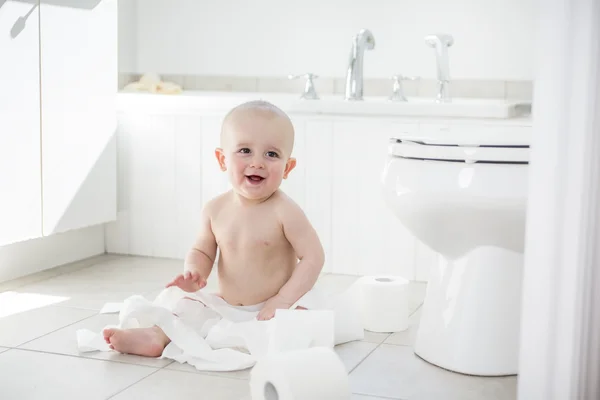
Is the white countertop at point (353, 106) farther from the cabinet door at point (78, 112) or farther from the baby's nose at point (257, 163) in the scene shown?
the baby's nose at point (257, 163)

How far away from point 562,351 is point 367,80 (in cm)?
203

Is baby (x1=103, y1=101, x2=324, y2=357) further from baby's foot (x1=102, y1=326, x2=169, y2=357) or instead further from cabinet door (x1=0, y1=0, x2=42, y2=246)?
cabinet door (x1=0, y1=0, x2=42, y2=246)

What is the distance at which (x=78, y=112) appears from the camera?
2.54 m

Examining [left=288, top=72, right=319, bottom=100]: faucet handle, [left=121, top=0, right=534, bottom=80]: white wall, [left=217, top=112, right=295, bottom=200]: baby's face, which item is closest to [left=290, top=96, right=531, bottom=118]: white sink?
[left=288, top=72, right=319, bottom=100]: faucet handle

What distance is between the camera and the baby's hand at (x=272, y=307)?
1.80 metres

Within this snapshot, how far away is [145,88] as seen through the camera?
3.09 metres

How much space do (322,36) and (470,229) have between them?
1613 millimetres

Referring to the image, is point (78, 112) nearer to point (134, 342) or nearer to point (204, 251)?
point (204, 251)

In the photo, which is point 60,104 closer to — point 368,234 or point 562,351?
point 368,234

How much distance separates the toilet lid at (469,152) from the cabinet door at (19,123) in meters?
1.15

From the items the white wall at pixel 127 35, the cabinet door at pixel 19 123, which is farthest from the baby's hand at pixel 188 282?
the white wall at pixel 127 35

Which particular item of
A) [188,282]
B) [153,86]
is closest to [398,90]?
[153,86]

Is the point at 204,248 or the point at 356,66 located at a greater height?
the point at 356,66

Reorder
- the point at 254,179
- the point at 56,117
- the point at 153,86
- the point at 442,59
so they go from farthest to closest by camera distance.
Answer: the point at 153,86 < the point at 442,59 < the point at 56,117 < the point at 254,179
